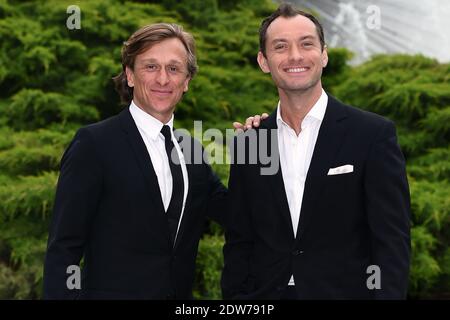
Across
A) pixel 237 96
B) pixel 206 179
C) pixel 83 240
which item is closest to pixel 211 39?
pixel 237 96

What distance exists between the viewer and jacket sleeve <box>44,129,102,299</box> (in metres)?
2.92

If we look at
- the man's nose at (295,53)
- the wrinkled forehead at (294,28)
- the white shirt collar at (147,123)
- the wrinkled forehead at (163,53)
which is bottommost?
the white shirt collar at (147,123)

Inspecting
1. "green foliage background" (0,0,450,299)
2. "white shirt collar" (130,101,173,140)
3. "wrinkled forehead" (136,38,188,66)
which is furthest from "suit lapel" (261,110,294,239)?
"green foliage background" (0,0,450,299)

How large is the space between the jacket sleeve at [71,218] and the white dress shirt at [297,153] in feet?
2.83

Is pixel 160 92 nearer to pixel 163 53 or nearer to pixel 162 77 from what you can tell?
pixel 162 77

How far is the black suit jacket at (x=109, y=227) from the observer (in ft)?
9.64

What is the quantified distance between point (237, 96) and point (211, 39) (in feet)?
3.30

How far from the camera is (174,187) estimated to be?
3.09 m

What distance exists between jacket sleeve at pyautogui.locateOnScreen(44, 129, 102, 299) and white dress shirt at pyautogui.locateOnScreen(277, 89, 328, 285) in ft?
2.83

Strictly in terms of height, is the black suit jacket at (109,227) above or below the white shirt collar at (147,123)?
below

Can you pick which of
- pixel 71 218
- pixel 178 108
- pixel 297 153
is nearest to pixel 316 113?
pixel 297 153

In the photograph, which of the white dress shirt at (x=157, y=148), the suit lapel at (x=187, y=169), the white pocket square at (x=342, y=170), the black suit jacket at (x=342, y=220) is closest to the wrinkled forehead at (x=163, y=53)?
the white dress shirt at (x=157, y=148)

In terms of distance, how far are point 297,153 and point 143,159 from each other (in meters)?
0.72

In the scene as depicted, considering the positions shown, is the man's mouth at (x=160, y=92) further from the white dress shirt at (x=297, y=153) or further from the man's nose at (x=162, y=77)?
the white dress shirt at (x=297, y=153)
